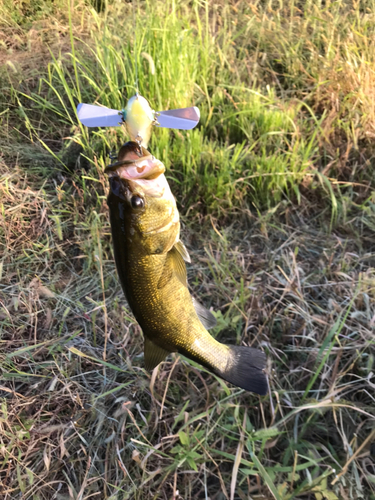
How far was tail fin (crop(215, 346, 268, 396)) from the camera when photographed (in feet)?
4.53

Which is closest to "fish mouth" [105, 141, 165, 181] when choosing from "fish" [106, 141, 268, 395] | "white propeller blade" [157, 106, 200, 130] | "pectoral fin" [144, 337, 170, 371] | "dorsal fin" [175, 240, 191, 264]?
"fish" [106, 141, 268, 395]

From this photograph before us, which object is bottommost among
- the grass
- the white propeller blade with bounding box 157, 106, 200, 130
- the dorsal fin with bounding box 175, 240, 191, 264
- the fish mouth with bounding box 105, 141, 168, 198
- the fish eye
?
the grass

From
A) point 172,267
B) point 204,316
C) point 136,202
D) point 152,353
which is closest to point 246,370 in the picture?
point 204,316

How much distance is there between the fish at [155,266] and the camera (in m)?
1.00

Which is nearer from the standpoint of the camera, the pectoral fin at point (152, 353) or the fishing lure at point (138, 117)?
the fishing lure at point (138, 117)

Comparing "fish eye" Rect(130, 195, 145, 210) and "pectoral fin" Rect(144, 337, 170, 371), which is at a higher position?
"fish eye" Rect(130, 195, 145, 210)

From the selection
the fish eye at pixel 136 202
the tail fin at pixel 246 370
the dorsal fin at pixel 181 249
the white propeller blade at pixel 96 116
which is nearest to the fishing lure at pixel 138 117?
the white propeller blade at pixel 96 116

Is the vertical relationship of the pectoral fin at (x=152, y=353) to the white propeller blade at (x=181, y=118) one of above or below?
below

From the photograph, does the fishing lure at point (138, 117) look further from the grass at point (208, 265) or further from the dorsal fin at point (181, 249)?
the grass at point (208, 265)

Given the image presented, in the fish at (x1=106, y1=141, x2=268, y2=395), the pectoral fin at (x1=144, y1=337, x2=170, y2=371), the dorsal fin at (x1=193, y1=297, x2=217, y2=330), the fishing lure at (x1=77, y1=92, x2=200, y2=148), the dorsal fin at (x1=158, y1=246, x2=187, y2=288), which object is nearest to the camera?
the fishing lure at (x1=77, y1=92, x2=200, y2=148)

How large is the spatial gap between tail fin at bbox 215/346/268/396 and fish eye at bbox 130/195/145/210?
0.78 meters

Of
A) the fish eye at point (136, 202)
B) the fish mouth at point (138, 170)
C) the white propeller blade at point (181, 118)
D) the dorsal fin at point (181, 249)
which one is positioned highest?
the white propeller blade at point (181, 118)

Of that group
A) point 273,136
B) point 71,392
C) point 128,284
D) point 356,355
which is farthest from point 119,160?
point 273,136

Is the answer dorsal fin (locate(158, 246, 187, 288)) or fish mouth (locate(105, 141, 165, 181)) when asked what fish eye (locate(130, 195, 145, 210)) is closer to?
fish mouth (locate(105, 141, 165, 181))
